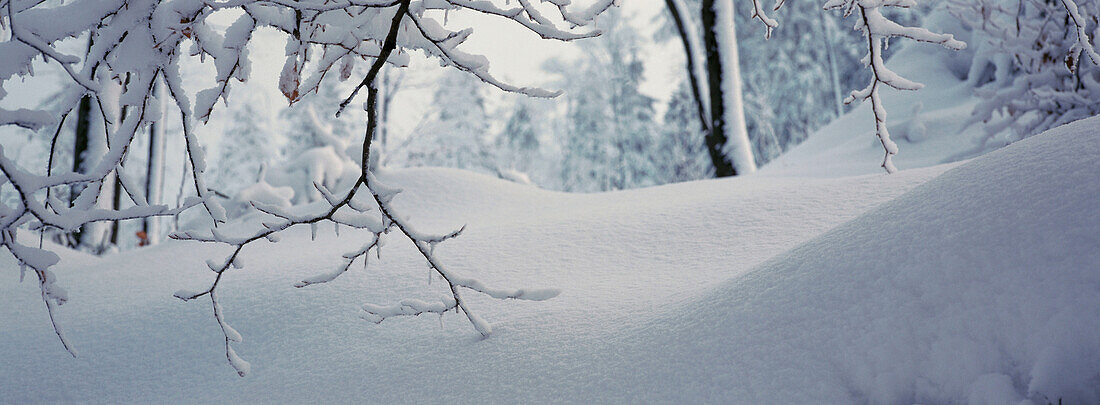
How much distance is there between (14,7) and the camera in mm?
1398

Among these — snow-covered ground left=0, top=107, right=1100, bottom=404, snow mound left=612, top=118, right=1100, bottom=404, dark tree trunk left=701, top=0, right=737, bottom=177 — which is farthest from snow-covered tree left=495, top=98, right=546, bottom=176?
snow mound left=612, top=118, right=1100, bottom=404

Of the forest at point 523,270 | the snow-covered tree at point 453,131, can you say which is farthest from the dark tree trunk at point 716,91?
the snow-covered tree at point 453,131

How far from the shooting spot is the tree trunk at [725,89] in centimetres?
696

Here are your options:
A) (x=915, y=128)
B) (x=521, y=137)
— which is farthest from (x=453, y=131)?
(x=915, y=128)

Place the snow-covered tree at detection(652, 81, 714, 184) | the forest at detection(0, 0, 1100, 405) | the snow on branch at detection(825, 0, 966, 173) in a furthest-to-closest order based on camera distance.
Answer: the snow-covered tree at detection(652, 81, 714, 184) < the snow on branch at detection(825, 0, 966, 173) < the forest at detection(0, 0, 1100, 405)

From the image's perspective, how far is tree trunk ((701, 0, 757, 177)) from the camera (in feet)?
22.9

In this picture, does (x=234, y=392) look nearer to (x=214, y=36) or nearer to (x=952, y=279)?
(x=214, y=36)

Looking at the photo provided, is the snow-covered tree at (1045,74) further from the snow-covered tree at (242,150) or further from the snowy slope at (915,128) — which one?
the snow-covered tree at (242,150)

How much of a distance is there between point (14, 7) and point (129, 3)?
23 cm

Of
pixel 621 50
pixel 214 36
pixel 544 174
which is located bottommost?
pixel 544 174

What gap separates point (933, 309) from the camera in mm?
1270

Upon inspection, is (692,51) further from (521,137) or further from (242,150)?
(242,150)

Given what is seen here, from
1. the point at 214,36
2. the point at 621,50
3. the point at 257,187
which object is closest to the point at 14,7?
the point at 214,36

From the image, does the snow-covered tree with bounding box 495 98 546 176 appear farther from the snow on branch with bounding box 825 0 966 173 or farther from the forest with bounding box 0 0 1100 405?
the snow on branch with bounding box 825 0 966 173
